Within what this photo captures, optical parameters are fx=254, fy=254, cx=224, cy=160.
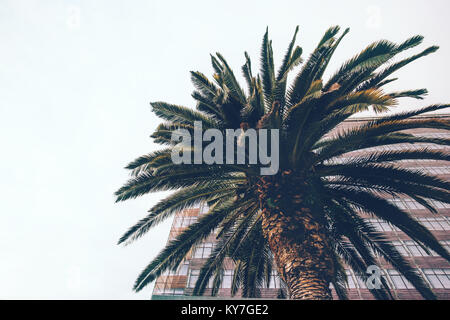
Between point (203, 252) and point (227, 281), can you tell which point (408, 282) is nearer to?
point (227, 281)

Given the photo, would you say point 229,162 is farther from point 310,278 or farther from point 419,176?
point 419,176

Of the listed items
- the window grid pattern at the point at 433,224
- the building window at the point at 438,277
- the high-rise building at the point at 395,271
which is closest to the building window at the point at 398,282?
the high-rise building at the point at 395,271

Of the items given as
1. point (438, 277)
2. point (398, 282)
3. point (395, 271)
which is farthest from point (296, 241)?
point (438, 277)

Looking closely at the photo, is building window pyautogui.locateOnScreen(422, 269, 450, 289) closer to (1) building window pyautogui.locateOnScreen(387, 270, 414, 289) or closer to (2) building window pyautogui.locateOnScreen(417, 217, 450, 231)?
(1) building window pyautogui.locateOnScreen(387, 270, 414, 289)

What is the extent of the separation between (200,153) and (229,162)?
788mm

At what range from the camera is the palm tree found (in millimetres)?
5695

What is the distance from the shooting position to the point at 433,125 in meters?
5.62

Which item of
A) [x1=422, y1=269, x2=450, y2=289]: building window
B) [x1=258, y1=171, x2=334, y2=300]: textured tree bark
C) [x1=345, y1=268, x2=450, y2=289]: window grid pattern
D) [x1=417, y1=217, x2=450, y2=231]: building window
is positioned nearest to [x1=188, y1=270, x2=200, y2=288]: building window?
[x1=345, y1=268, x2=450, y2=289]: window grid pattern

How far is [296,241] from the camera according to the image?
223 inches

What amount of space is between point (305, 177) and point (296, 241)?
1.57 m

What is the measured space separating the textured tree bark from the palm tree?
2 cm

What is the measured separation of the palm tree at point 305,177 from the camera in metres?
5.70
